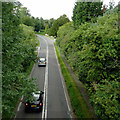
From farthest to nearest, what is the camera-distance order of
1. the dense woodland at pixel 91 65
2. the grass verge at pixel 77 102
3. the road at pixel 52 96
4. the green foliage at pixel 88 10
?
the green foliage at pixel 88 10
the road at pixel 52 96
the grass verge at pixel 77 102
the dense woodland at pixel 91 65

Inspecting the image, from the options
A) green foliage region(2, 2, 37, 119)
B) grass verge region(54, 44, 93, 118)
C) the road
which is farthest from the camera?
the road

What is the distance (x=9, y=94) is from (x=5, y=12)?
4446 millimetres

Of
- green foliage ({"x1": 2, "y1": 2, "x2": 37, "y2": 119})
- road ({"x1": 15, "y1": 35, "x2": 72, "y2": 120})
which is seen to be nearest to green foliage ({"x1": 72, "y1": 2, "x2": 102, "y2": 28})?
road ({"x1": 15, "y1": 35, "x2": 72, "y2": 120})

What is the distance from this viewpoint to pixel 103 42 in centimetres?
1000

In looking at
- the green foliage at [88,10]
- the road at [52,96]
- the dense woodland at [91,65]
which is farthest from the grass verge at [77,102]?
the green foliage at [88,10]

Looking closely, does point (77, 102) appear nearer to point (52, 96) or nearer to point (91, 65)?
point (52, 96)

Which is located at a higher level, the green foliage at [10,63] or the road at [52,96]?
the green foliage at [10,63]

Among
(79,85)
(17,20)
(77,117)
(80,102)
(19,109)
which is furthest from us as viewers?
(79,85)

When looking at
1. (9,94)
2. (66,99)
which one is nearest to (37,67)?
(66,99)

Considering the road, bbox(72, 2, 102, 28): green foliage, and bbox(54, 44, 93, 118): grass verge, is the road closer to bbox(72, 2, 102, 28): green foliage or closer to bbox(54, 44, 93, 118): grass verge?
bbox(54, 44, 93, 118): grass verge

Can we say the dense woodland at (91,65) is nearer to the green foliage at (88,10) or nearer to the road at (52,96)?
the road at (52,96)

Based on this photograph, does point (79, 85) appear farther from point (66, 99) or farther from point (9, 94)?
point (9, 94)

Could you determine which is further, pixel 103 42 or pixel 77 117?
pixel 77 117

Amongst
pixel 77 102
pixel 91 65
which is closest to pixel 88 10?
pixel 91 65
